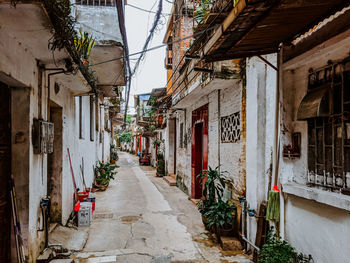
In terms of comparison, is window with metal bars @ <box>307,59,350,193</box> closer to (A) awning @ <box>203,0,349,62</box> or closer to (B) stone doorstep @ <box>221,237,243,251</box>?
(A) awning @ <box>203,0,349,62</box>

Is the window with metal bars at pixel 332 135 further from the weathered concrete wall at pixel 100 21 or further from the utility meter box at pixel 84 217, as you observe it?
the utility meter box at pixel 84 217

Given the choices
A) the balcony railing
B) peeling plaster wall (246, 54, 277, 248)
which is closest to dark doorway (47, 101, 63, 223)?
peeling plaster wall (246, 54, 277, 248)

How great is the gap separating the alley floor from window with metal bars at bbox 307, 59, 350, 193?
2.28 meters

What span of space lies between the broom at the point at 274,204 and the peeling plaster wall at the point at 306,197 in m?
0.14

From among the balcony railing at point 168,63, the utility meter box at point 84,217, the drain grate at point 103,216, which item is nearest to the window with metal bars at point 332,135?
the utility meter box at point 84,217

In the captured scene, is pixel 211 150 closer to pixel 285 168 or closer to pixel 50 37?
pixel 285 168

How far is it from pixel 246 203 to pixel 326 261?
6.61 feet

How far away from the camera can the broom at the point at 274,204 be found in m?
3.92

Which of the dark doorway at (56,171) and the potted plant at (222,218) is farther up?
the dark doorway at (56,171)

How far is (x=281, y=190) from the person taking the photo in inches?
152

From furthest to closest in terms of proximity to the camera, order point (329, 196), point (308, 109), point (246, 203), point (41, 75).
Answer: point (246, 203), point (41, 75), point (308, 109), point (329, 196)

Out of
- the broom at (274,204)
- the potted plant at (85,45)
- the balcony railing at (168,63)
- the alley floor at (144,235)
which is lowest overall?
the alley floor at (144,235)

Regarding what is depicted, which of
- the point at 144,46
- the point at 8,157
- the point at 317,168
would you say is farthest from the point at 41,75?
the point at 317,168

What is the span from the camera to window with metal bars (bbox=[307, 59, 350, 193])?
9.41 feet
